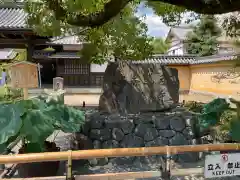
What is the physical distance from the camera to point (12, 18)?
14.5 m

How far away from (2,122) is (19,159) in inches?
54.0

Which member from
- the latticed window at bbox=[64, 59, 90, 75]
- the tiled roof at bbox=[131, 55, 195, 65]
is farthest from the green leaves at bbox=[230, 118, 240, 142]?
the tiled roof at bbox=[131, 55, 195, 65]

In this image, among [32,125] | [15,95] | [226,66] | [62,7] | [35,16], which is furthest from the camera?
[226,66]

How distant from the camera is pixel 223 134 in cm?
602

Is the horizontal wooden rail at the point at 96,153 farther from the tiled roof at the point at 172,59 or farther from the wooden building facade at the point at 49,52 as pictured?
the tiled roof at the point at 172,59

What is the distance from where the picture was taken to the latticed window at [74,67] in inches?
879

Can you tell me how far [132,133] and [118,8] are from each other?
284 cm

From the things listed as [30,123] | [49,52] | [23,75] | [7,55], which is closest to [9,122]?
[30,123]

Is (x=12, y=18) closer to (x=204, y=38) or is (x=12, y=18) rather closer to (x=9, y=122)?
(x=9, y=122)

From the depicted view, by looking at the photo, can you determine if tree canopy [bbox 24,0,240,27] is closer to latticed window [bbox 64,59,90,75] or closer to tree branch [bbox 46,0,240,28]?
tree branch [bbox 46,0,240,28]

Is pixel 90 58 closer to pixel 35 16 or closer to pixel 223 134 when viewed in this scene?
pixel 35 16

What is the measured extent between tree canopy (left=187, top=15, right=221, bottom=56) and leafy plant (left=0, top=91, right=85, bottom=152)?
23043mm

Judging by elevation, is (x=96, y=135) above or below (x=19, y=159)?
below

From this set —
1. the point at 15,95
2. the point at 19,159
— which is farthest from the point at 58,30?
the point at 15,95
